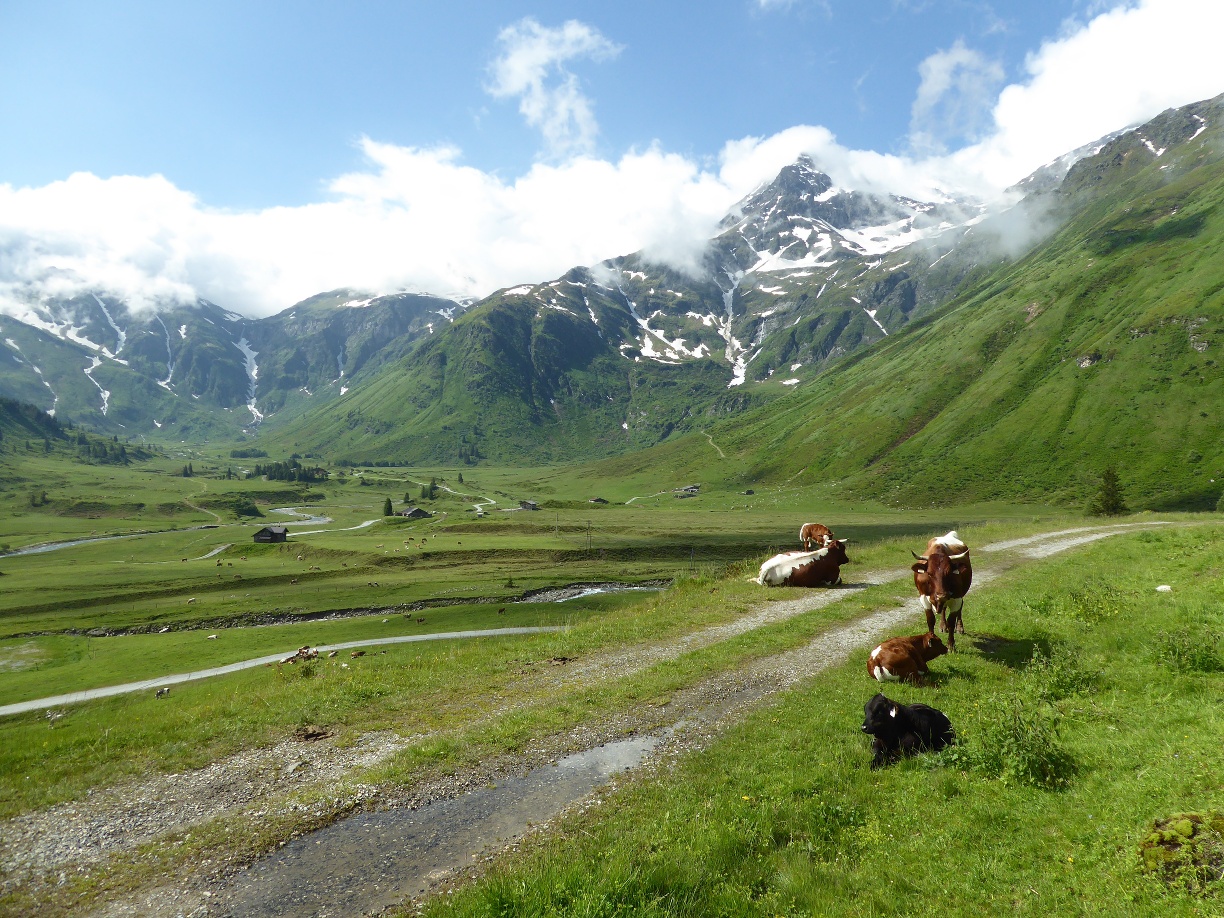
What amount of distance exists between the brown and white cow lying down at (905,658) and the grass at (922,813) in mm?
425

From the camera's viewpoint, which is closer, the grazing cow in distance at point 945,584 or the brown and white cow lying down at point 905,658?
the brown and white cow lying down at point 905,658

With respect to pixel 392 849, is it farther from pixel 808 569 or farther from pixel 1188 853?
pixel 808 569

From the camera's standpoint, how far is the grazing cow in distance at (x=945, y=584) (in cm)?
1772

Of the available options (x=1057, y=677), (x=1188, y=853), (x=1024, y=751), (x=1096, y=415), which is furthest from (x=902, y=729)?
(x=1096, y=415)

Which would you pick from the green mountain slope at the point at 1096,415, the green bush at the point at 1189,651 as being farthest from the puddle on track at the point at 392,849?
the green mountain slope at the point at 1096,415

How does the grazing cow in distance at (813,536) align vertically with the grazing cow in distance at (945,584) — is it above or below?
below

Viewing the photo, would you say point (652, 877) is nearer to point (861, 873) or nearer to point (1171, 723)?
point (861, 873)

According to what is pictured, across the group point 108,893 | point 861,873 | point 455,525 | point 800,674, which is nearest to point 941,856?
point 861,873

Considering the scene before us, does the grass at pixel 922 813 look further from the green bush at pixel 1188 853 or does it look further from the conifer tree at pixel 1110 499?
the conifer tree at pixel 1110 499

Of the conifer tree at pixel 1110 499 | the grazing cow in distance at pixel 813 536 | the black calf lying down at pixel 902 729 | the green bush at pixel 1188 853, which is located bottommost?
the conifer tree at pixel 1110 499

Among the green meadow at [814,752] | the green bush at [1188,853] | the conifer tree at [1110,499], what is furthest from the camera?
the conifer tree at [1110,499]

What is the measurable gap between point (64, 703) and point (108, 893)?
5402 centimetres

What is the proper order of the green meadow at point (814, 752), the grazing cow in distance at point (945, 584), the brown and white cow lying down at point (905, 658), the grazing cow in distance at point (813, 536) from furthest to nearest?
the grazing cow in distance at point (813, 536) < the grazing cow in distance at point (945, 584) < the brown and white cow lying down at point (905, 658) < the green meadow at point (814, 752)

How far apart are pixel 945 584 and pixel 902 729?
7.93 m
